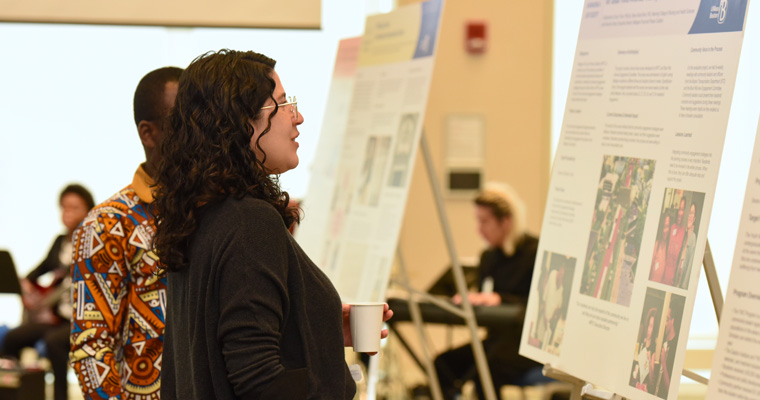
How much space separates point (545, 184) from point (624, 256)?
3832mm

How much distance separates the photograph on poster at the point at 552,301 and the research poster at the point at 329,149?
179 centimetres

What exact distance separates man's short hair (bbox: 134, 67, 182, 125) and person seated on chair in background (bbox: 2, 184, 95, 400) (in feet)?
9.91

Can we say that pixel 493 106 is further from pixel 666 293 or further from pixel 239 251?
pixel 239 251

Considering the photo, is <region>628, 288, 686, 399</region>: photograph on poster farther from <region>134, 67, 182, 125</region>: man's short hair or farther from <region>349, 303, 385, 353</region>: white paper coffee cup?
<region>134, 67, 182, 125</region>: man's short hair

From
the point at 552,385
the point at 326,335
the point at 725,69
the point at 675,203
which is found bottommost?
the point at 552,385

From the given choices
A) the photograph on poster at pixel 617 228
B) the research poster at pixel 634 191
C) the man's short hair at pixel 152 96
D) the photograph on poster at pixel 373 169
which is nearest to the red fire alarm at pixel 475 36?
the photograph on poster at pixel 373 169

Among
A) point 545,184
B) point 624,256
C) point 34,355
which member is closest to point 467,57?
point 545,184

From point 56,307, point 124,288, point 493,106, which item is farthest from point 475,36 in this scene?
point 124,288

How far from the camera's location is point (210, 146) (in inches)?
50.7

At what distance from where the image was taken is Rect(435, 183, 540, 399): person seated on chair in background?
4227 mm

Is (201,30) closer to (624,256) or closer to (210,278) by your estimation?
(624,256)

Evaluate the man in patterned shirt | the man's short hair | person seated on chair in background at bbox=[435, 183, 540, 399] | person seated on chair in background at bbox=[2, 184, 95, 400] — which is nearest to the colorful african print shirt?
the man in patterned shirt

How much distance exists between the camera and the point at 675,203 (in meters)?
1.80

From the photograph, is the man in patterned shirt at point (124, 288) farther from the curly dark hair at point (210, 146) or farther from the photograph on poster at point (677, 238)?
the photograph on poster at point (677, 238)
